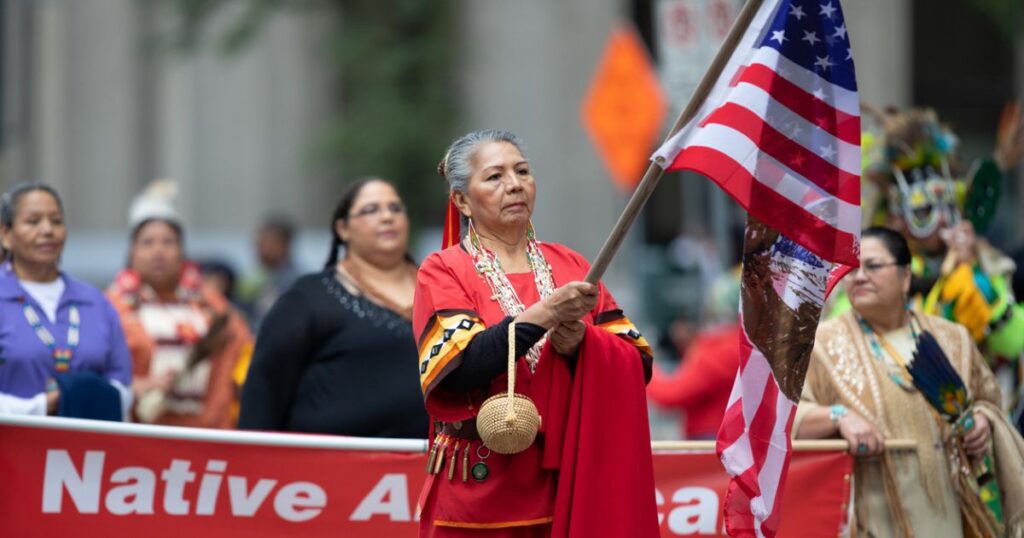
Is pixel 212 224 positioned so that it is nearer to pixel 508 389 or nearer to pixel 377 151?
pixel 377 151

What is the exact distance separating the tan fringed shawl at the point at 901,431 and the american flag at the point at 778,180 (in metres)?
0.89

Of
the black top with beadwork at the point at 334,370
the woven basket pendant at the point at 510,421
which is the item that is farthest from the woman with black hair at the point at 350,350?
the woven basket pendant at the point at 510,421

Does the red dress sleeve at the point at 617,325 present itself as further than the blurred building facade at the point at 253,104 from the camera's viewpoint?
No

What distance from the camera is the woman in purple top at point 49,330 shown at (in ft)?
23.7

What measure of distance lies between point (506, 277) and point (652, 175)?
64cm

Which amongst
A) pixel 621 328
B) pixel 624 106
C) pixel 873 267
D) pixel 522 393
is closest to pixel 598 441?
pixel 522 393

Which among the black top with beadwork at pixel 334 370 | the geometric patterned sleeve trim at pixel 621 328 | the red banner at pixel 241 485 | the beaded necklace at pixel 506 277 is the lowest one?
the red banner at pixel 241 485

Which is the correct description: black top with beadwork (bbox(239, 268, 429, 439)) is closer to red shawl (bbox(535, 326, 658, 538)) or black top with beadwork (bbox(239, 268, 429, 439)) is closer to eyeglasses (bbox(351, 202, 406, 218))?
eyeglasses (bbox(351, 202, 406, 218))

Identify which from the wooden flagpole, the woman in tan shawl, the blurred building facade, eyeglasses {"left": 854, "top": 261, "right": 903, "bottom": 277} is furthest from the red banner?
the blurred building facade

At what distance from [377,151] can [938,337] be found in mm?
14792

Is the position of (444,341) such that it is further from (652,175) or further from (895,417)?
(895,417)

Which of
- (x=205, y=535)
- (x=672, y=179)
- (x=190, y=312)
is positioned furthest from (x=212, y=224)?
(x=205, y=535)

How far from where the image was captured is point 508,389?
520 cm

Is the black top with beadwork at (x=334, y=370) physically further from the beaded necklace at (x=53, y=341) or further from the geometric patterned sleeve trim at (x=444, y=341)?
the geometric patterned sleeve trim at (x=444, y=341)
